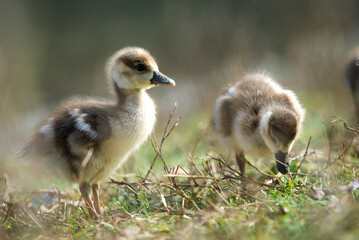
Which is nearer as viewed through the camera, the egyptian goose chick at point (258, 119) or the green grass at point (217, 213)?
the green grass at point (217, 213)

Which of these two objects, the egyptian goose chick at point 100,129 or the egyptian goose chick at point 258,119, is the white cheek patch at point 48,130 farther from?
the egyptian goose chick at point 258,119

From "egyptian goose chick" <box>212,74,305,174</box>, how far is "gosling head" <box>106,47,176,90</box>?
677 millimetres

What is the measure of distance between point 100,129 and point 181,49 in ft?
26.5

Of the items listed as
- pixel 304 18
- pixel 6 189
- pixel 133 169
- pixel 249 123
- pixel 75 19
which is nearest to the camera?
pixel 6 189

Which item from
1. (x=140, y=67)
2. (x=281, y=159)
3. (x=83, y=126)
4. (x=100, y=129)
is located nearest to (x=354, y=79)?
(x=281, y=159)

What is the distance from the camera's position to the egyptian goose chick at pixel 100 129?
3.38 metres

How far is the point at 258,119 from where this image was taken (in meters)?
3.65

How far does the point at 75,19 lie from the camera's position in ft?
73.0

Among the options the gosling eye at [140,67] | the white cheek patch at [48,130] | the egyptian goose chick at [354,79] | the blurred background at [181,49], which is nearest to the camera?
the white cheek patch at [48,130]

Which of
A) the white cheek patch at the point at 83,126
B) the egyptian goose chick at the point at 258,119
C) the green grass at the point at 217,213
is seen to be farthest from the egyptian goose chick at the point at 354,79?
the white cheek patch at the point at 83,126

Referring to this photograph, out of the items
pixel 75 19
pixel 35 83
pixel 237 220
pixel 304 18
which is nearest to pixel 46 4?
pixel 75 19

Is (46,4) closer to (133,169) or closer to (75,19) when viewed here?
(75,19)

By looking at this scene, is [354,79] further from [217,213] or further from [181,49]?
[181,49]

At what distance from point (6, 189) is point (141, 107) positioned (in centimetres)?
127
